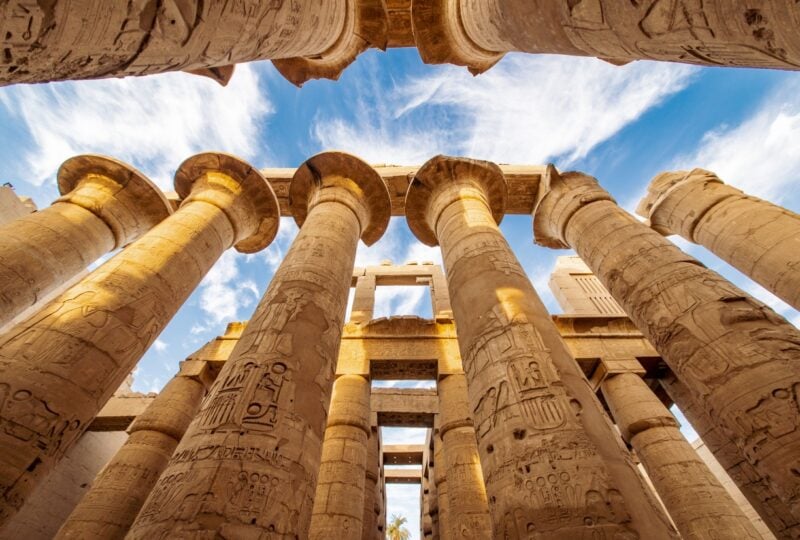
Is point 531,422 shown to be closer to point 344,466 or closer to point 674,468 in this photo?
point 344,466

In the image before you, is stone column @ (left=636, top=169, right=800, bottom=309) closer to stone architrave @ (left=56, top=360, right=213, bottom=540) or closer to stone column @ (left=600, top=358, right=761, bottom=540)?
stone column @ (left=600, top=358, right=761, bottom=540)

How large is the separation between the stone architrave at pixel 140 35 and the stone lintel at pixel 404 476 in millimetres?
16593

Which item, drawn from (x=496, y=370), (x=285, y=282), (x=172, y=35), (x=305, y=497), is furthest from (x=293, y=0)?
(x=305, y=497)

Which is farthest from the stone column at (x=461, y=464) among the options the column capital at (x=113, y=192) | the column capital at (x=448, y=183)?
the column capital at (x=113, y=192)

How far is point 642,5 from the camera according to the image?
2.63 meters

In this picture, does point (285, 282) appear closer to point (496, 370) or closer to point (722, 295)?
point (496, 370)

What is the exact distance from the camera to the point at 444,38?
7125 millimetres

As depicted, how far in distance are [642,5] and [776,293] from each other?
577 cm

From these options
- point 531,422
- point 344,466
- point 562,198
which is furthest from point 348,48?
point 344,466

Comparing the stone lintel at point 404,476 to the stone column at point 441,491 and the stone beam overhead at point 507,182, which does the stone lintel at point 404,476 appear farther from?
the stone beam overhead at point 507,182

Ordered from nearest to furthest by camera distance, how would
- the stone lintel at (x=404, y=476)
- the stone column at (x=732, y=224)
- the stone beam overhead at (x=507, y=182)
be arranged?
the stone column at (x=732, y=224)
the stone beam overhead at (x=507, y=182)
the stone lintel at (x=404, y=476)

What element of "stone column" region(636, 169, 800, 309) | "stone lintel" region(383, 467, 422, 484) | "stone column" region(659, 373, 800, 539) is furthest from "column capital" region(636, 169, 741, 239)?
"stone lintel" region(383, 467, 422, 484)

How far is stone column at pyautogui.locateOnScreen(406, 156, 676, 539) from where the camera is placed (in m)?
2.74

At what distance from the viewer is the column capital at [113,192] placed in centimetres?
721
